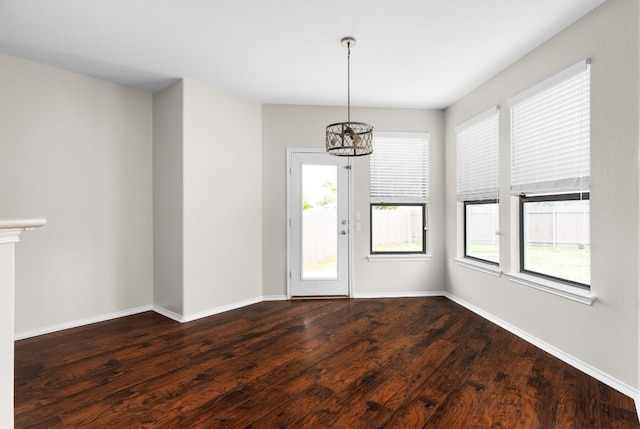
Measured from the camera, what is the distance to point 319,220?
4730 millimetres

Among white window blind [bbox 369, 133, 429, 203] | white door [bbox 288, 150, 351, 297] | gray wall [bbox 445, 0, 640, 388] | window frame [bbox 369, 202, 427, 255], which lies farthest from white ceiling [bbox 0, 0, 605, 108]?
window frame [bbox 369, 202, 427, 255]

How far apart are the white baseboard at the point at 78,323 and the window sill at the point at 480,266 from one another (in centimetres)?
390

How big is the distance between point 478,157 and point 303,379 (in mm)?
3155

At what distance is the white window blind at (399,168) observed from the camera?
4785 millimetres

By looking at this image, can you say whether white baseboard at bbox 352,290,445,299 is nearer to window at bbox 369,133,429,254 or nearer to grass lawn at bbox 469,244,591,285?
window at bbox 369,133,429,254

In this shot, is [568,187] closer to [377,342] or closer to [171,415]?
[377,342]

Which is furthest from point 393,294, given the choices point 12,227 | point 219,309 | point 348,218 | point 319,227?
point 12,227

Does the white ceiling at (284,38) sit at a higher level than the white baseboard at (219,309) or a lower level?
higher

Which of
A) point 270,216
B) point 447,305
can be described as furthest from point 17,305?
point 447,305

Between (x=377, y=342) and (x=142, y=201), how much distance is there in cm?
311

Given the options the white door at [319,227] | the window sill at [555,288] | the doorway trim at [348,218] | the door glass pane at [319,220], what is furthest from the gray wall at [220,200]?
the window sill at [555,288]

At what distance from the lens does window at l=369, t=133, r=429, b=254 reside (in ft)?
15.7

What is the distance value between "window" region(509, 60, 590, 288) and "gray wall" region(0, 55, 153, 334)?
4.11 metres

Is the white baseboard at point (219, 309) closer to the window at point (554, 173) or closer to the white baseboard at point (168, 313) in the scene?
the white baseboard at point (168, 313)
